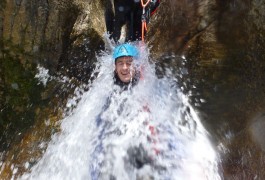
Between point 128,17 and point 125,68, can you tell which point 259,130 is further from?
point 128,17

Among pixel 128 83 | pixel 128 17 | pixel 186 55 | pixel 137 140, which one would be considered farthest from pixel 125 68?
pixel 128 17

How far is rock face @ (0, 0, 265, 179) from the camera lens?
2883 mm

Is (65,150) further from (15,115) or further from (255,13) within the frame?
(255,13)

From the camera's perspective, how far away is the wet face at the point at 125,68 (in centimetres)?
369

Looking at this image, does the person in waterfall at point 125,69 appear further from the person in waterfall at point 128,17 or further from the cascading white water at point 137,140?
the person in waterfall at point 128,17

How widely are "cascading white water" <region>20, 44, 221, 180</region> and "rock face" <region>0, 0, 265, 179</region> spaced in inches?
7.7

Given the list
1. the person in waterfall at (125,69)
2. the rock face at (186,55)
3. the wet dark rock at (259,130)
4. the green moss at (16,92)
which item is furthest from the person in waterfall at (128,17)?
the wet dark rock at (259,130)

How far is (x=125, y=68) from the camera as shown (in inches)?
146

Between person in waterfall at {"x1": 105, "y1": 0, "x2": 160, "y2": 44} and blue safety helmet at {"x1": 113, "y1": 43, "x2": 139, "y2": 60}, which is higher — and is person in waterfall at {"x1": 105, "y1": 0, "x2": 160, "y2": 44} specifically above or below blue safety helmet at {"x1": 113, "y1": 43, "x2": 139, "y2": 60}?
above

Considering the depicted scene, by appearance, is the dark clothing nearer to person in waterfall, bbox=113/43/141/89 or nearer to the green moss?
person in waterfall, bbox=113/43/141/89

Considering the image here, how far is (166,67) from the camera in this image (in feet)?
12.2

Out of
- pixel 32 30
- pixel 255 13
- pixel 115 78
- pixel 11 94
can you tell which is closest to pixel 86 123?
pixel 115 78

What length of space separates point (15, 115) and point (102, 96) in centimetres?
115

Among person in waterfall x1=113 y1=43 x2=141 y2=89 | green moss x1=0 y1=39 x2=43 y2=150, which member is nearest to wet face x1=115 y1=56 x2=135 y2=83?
person in waterfall x1=113 y1=43 x2=141 y2=89
